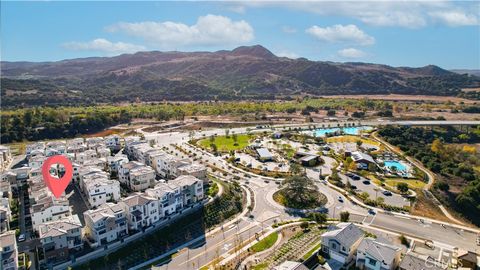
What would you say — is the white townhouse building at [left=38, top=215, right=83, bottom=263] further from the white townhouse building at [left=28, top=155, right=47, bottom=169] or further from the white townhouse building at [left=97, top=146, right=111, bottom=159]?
the white townhouse building at [left=97, top=146, right=111, bottom=159]

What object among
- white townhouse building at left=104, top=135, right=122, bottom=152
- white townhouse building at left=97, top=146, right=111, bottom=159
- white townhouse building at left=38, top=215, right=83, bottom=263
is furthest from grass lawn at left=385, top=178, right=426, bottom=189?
white townhouse building at left=104, top=135, right=122, bottom=152

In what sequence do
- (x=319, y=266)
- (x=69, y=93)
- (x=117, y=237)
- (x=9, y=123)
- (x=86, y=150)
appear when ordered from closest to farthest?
(x=319, y=266) < (x=117, y=237) < (x=86, y=150) < (x=9, y=123) < (x=69, y=93)

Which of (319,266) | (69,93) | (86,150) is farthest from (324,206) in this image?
(69,93)

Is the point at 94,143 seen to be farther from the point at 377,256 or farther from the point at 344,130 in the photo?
the point at 344,130

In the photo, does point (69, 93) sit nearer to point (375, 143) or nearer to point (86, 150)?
point (86, 150)

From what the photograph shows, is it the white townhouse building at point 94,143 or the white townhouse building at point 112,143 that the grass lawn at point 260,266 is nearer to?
the white townhouse building at point 94,143

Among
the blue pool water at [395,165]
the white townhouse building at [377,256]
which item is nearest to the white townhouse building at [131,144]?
the white townhouse building at [377,256]
